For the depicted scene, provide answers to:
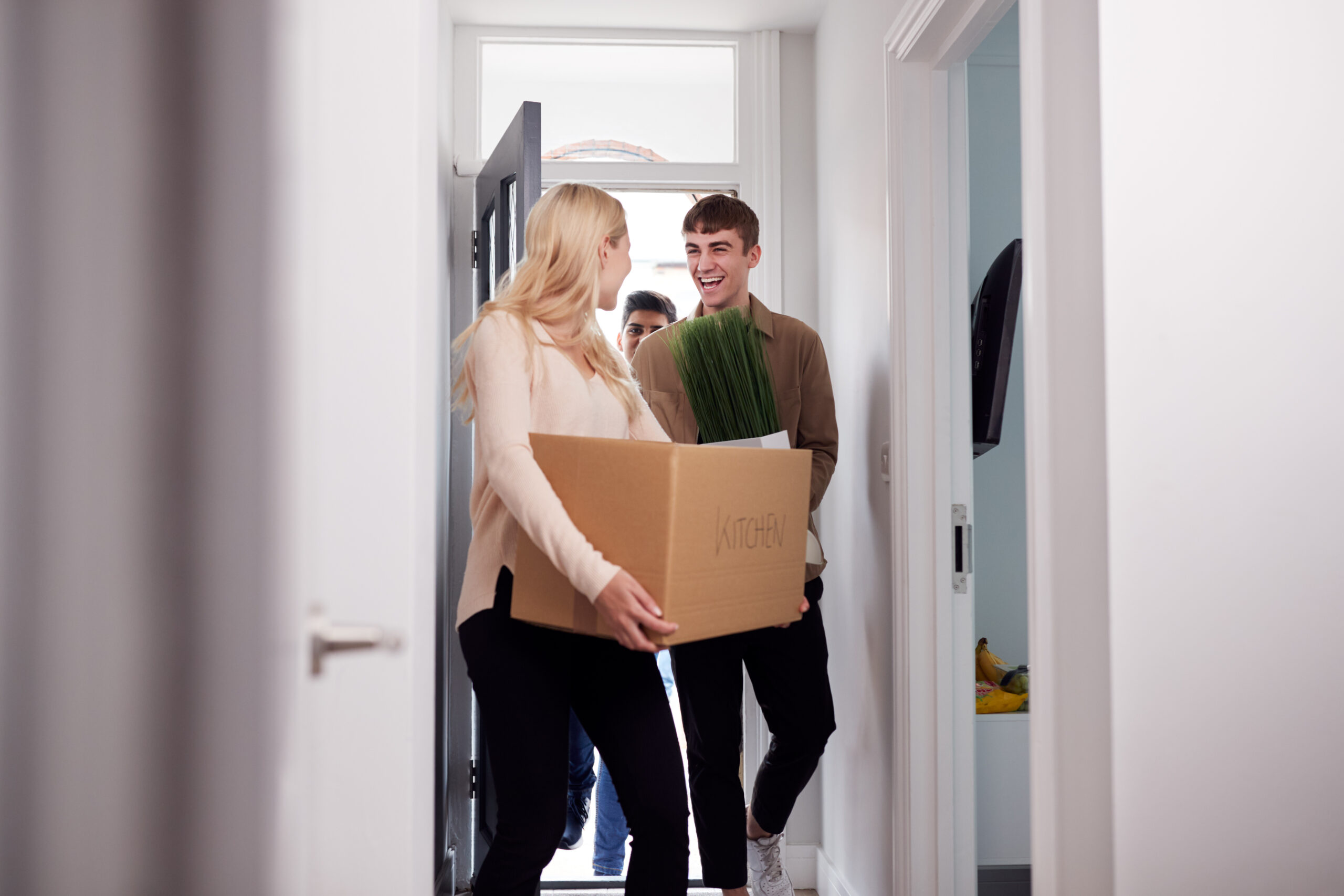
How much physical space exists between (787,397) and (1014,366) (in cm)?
96

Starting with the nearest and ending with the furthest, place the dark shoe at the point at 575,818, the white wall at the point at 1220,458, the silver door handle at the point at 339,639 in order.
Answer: the silver door handle at the point at 339,639 < the white wall at the point at 1220,458 < the dark shoe at the point at 575,818

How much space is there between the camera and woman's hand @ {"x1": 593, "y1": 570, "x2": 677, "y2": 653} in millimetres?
1069

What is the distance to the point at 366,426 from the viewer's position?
597 mm

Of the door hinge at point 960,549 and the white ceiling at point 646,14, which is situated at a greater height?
the white ceiling at point 646,14

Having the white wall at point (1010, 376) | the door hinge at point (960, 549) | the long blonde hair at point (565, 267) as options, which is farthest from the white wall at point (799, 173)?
the long blonde hair at point (565, 267)

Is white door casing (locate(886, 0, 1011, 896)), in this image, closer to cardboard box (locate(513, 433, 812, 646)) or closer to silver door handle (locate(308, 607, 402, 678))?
cardboard box (locate(513, 433, 812, 646))

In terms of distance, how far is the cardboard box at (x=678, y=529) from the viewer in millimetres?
1075

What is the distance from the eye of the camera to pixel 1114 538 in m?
1.01

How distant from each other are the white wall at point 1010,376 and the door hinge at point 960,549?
0.80m

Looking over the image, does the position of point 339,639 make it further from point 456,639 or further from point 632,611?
point 456,639

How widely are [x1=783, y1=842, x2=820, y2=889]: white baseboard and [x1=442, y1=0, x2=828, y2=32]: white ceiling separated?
8.08ft

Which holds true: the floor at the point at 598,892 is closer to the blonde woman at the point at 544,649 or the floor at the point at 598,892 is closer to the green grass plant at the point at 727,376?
the blonde woman at the point at 544,649

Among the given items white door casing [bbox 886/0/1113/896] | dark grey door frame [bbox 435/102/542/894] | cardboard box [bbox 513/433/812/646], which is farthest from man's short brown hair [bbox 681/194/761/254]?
cardboard box [bbox 513/433/812/646]

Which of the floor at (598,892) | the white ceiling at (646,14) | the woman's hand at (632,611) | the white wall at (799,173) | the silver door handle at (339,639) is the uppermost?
the white ceiling at (646,14)
